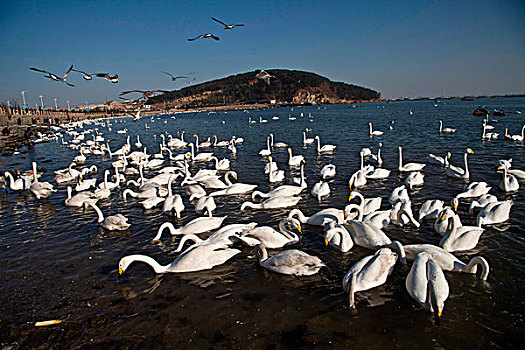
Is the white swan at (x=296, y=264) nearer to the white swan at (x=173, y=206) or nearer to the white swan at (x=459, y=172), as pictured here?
the white swan at (x=173, y=206)

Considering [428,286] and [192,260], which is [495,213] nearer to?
[428,286]

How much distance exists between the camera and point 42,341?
238 inches

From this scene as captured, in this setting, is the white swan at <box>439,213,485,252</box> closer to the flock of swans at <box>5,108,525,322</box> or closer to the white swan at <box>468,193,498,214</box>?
the flock of swans at <box>5,108,525,322</box>

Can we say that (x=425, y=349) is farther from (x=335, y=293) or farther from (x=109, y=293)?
(x=109, y=293)

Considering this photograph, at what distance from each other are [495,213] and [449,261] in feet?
12.8

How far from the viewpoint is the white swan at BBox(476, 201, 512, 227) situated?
32.4 ft

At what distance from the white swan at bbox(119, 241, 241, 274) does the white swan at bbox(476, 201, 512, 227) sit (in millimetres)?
7544

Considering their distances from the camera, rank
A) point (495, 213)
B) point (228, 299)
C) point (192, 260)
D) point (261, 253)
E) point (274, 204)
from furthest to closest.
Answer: point (274, 204) → point (495, 213) → point (261, 253) → point (192, 260) → point (228, 299)

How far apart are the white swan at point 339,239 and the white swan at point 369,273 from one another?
4.33 feet

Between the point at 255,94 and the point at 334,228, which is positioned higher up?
the point at 255,94

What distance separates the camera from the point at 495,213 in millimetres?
9938

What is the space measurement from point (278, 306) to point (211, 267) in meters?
2.18

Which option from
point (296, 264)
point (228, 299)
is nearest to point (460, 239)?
point (296, 264)

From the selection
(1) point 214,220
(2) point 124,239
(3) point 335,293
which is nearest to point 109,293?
(2) point 124,239
